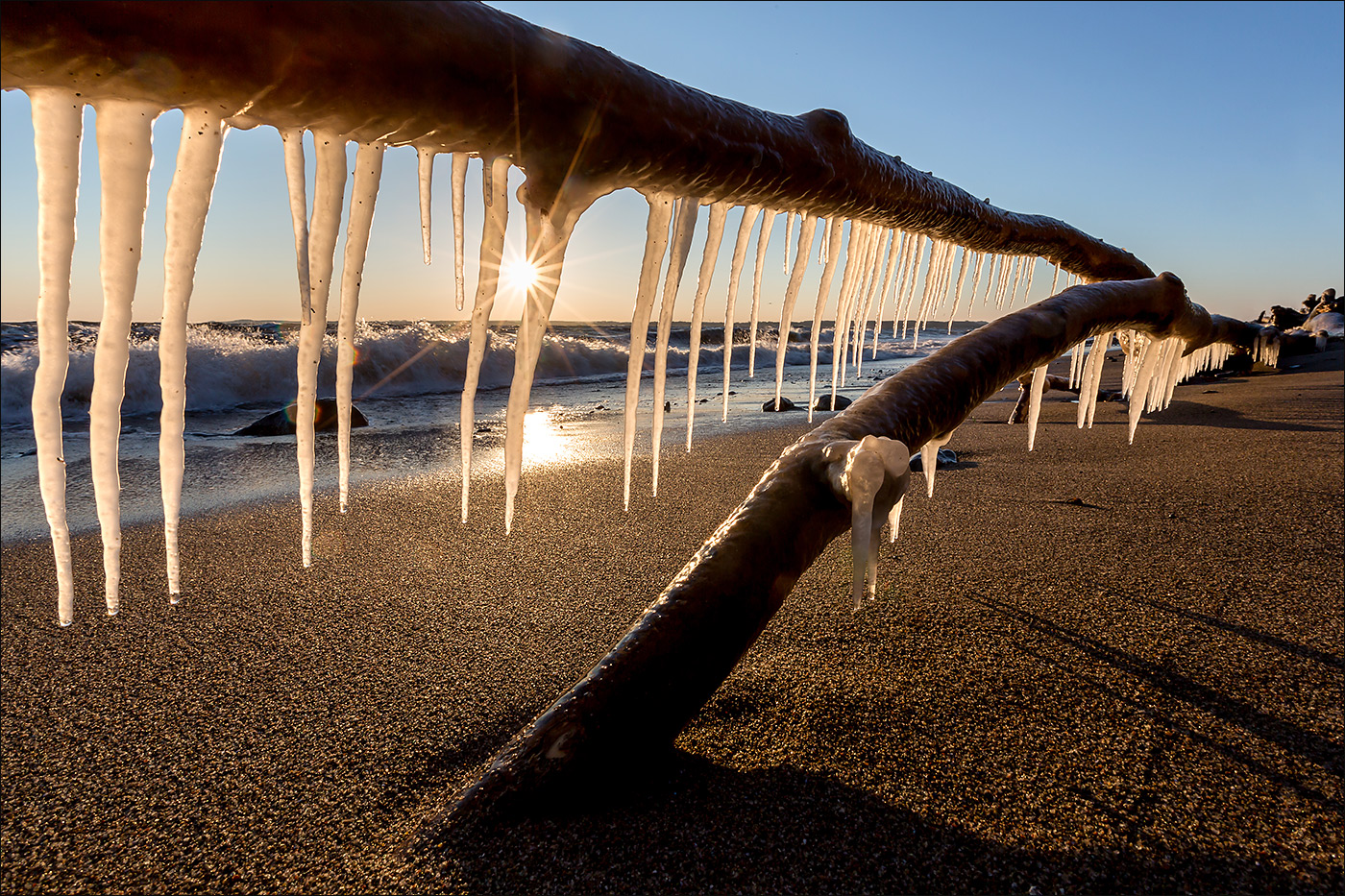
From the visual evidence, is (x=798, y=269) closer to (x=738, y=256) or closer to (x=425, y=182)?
(x=738, y=256)

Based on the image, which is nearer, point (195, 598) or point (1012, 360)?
point (1012, 360)

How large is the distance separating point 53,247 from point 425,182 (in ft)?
0.98

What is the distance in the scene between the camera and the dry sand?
3.07 feet

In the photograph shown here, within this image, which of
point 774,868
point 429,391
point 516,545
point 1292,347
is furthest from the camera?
point 429,391

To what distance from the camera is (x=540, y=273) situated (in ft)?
2.20

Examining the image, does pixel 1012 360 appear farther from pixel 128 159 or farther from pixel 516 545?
pixel 516 545

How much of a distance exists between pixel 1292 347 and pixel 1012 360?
10.5 metres

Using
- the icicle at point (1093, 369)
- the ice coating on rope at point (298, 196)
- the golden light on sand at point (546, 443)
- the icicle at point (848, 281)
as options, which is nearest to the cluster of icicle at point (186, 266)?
the ice coating on rope at point (298, 196)

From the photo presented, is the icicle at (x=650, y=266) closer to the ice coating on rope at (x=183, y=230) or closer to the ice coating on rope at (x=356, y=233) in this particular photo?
the ice coating on rope at (x=356, y=233)

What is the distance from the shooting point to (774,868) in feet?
2.98

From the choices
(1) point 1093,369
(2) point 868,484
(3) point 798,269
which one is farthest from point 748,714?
(1) point 1093,369

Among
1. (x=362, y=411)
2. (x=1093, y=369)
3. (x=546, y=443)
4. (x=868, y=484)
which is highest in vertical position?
(x=1093, y=369)

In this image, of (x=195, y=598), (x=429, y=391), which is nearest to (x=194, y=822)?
(x=195, y=598)

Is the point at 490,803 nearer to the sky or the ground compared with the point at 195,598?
nearer to the sky
